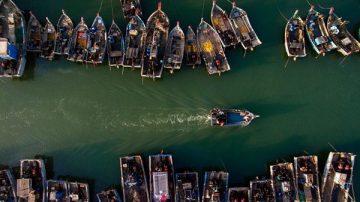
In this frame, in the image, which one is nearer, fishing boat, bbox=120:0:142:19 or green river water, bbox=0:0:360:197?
green river water, bbox=0:0:360:197

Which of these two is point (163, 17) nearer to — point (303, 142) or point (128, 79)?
point (128, 79)

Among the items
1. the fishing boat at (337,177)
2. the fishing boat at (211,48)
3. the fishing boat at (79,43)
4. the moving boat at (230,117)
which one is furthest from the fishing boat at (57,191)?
the fishing boat at (337,177)

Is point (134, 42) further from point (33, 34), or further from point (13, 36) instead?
point (13, 36)

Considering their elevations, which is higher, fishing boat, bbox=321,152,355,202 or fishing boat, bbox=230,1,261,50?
fishing boat, bbox=230,1,261,50

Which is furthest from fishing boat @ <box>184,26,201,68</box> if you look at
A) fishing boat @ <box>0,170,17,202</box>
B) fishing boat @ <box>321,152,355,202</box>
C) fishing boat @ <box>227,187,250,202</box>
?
fishing boat @ <box>0,170,17,202</box>

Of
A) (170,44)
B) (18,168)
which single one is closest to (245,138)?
(170,44)

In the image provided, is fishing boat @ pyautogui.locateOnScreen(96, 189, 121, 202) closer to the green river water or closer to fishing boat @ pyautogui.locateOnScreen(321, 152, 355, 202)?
the green river water
